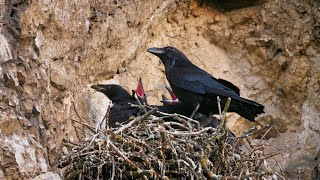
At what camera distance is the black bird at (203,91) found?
638 cm

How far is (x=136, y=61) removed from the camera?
7414 millimetres

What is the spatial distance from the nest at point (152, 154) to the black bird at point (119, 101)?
0.99 metres

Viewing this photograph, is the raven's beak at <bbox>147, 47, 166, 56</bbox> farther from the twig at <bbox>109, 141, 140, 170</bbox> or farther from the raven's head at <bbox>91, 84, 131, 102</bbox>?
the twig at <bbox>109, 141, 140, 170</bbox>

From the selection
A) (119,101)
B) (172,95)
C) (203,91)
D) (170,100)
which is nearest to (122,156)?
(203,91)

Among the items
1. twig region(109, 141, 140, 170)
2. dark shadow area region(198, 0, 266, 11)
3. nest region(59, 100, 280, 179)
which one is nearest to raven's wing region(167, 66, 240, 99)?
nest region(59, 100, 280, 179)

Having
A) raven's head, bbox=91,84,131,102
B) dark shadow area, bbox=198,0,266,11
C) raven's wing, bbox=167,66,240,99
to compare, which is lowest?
raven's head, bbox=91,84,131,102

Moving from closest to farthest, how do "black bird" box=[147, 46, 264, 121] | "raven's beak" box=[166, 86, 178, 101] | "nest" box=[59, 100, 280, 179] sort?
"nest" box=[59, 100, 280, 179], "black bird" box=[147, 46, 264, 121], "raven's beak" box=[166, 86, 178, 101]

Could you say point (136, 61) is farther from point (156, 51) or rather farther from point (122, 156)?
point (122, 156)

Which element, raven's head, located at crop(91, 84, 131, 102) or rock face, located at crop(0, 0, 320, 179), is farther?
raven's head, located at crop(91, 84, 131, 102)

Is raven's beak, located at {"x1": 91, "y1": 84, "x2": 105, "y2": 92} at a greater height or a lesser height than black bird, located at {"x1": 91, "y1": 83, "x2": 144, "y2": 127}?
greater

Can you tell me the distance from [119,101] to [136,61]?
2.24 feet

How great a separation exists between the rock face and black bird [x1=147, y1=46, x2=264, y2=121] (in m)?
0.60

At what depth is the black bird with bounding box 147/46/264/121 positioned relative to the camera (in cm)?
638

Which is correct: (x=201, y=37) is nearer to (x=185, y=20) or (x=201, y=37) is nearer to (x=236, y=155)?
(x=185, y=20)
